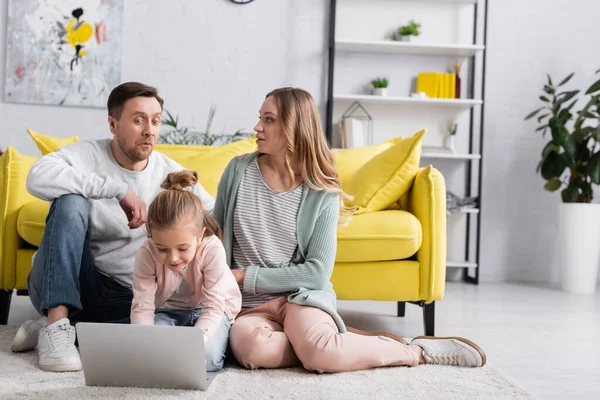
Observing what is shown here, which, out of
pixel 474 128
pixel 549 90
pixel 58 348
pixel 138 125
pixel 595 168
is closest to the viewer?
pixel 58 348

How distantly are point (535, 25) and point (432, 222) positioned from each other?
267 cm

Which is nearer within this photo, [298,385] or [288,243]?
[298,385]

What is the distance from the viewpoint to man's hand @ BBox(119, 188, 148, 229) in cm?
197

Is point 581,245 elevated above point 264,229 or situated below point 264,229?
below

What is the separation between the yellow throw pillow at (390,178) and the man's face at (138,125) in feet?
2.87

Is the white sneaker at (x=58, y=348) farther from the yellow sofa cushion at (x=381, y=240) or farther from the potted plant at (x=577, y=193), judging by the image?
the potted plant at (x=577, y=193)

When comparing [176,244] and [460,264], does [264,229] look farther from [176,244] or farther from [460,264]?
[460,264]

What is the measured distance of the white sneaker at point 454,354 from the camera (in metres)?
1.99

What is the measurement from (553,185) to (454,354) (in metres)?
2.55

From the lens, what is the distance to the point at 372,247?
2455 millimetres

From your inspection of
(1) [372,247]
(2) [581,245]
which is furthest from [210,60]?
(2) [581,245]

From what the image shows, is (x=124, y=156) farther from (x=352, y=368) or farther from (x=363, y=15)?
(x=363, y=15)

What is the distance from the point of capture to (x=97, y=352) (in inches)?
62.2

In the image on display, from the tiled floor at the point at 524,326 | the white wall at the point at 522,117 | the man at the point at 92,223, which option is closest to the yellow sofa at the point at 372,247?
the tiled floor at the point at 524,326
